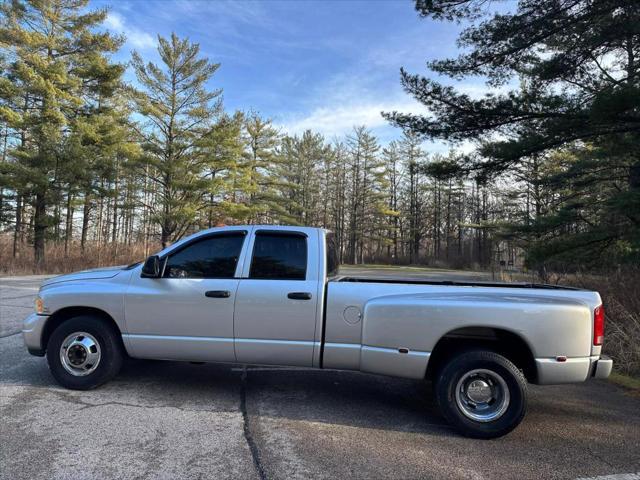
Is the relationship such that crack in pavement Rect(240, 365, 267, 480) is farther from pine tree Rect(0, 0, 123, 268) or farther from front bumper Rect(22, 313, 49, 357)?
pine tree Rect(0, 0, 123, 268)

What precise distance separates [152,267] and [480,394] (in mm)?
3505

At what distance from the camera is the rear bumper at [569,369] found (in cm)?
403

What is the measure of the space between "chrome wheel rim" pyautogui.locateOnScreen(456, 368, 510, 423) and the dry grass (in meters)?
23.6

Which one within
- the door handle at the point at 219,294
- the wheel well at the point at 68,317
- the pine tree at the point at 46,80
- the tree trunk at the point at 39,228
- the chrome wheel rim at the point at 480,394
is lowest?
the chrome wheel rim at the point at 480,394

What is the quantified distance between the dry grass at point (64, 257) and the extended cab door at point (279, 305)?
21772 mm

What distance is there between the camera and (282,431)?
3980 mm

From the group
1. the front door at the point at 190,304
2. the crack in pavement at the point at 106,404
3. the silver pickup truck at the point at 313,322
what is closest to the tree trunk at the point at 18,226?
the silver pickup truck at the point at 313,322

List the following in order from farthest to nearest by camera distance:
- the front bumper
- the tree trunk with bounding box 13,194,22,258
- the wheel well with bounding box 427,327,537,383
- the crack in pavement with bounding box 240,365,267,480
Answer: the tree trunk with bounding box 13,194,22,258
the front bumper
the wheel well with bounding box 427,327,537,383
the crack in pavement with bounding box 240,365,267,480

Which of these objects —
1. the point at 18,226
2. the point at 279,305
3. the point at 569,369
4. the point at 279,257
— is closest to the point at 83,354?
the point at 279,305

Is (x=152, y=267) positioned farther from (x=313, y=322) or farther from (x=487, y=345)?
(x=487, y=345)

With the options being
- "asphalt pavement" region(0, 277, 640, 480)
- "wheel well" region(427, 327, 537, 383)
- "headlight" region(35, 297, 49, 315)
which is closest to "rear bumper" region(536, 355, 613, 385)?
"wheel well" region(427, 327, 537, 383)

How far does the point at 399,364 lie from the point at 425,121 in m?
7.89

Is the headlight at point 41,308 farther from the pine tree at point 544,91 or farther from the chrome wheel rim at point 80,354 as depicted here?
the pine tree at point 544,91

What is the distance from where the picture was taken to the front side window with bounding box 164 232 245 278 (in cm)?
489
